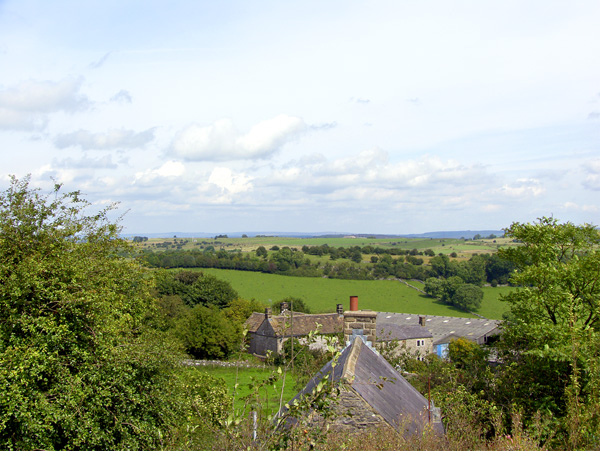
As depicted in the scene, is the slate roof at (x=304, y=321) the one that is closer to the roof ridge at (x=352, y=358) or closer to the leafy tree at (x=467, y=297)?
the leafy tree at (x=467, y=297)

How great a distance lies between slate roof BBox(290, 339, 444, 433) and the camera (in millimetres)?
8586

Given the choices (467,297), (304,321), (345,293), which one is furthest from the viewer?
(345,293)

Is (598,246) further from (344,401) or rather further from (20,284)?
(20,284)

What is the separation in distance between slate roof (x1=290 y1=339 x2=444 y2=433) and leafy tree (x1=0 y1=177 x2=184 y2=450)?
3823 millimetres

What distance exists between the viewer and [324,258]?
418ft

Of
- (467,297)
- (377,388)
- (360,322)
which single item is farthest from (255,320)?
(377,388)

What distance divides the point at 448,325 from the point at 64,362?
Result: 2405 inches

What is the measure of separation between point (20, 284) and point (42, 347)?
5.38ft

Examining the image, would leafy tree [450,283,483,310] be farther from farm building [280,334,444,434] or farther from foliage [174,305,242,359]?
farm building [280,334,444,434]

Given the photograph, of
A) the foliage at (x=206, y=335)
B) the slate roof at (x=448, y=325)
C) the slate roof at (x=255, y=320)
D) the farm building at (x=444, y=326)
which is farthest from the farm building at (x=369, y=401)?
the slate roof at (x=255, y=320)

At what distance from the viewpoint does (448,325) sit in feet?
217

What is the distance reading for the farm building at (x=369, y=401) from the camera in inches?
321

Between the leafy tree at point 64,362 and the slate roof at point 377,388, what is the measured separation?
12.5 feet

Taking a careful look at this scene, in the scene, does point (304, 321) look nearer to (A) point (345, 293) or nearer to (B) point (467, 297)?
(A) point (345, 293)
